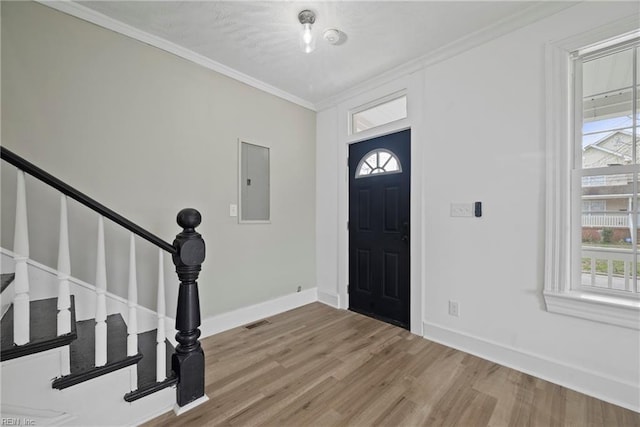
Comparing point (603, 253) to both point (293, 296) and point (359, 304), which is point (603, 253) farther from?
point (293, 296)

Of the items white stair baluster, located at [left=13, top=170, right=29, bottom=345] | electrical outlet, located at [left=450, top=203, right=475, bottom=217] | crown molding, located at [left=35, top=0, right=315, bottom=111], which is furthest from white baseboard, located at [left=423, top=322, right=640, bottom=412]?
crown molding, located at [left=35, top=0, right=315, bottom=111]

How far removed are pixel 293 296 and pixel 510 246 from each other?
7.60 ft

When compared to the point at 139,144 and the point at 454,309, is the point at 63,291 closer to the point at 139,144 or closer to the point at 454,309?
the point at 139,144

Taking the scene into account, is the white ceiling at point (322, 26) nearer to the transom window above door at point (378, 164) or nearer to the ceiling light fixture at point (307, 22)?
the ceiling light fixture at point (307, 22)

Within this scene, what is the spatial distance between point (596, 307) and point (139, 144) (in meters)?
3.52

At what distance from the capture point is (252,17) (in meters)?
2.00

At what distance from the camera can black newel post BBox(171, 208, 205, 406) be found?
1.58 m

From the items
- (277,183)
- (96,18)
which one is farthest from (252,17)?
(277,183)

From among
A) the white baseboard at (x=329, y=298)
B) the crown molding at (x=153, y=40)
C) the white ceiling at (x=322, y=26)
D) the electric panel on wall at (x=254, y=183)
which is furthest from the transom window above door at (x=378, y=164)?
the white baseboard at (x=329, y=298)

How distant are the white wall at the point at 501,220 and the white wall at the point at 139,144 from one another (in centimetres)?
164

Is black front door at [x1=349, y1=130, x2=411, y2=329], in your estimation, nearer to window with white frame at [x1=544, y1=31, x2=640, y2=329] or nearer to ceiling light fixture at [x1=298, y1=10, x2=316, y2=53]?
window with white frame at [x1=544, y1=31, x2=640, y2=329]

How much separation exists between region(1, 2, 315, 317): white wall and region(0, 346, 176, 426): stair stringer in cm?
88

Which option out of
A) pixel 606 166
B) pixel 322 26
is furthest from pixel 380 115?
pixel 606 166

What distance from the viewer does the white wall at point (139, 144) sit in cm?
177
